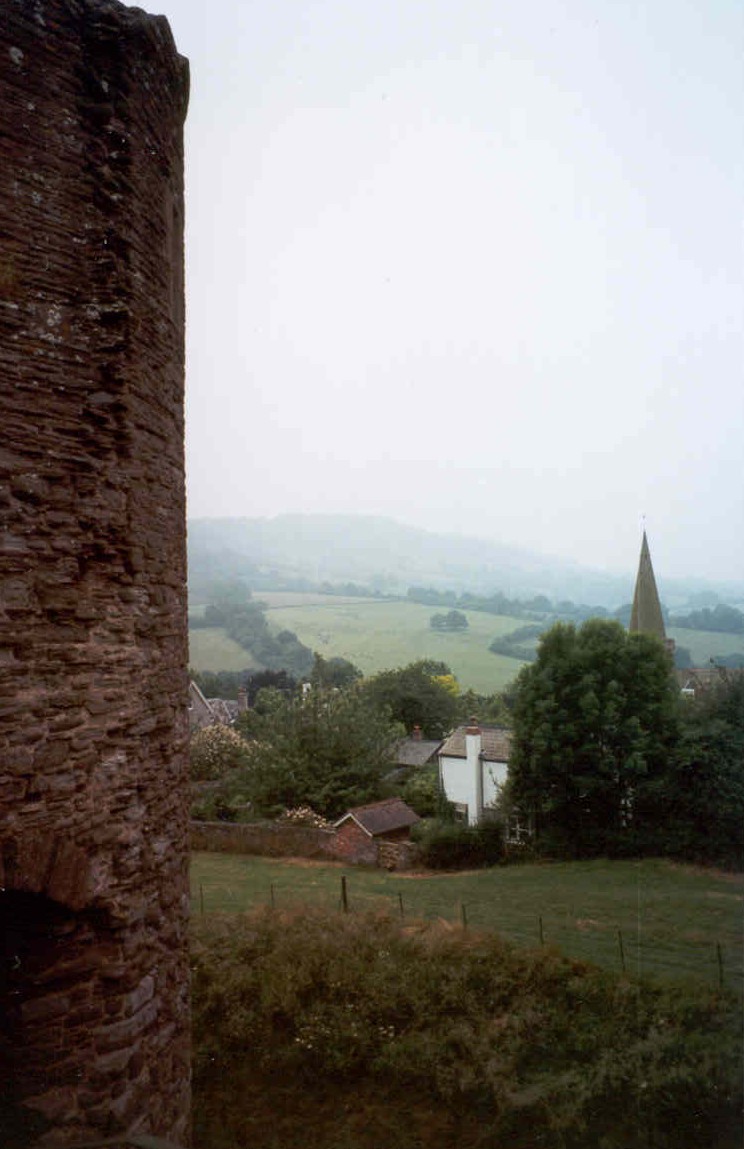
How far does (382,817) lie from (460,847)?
3.31 meters

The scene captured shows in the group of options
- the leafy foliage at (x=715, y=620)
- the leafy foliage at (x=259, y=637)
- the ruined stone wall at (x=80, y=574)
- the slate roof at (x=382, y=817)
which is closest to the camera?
the ruined stone wall at (x=80, y=574)

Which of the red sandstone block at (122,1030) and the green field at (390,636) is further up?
the red sandstone block at (122,1030)

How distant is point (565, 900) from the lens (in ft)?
64.6

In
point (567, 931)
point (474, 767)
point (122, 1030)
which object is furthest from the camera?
point (474, 767)

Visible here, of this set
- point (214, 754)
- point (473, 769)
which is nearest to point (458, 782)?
point (473, 769)

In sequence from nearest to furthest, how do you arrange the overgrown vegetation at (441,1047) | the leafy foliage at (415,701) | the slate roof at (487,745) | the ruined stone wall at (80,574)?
1. the ruined stone wall at (80,574)
2. the overgrown vegetation at (441,1047)
3. the slate roof at (487,745)
4. the leafy foliage at (415,701)

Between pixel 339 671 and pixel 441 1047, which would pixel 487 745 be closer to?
pixel 441 1047

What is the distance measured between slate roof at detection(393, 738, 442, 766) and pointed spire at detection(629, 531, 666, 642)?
1456 centimetres

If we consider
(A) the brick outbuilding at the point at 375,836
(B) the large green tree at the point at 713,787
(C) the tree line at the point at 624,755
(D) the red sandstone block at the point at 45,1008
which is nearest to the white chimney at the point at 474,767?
(A) the brick outbuilding at the point at 375,836

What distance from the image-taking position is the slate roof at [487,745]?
3184 centimetres

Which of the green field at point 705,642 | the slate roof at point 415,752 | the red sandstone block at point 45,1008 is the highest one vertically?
the red sandstone block at point 45,1008

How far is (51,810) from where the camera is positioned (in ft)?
12.7

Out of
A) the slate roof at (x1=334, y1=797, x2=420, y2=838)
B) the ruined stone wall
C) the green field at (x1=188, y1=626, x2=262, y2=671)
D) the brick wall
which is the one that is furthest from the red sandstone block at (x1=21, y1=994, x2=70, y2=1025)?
the green field at (x1=188, y1=626, x2=262, y2=671)

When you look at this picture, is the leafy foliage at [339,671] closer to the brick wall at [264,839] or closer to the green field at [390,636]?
the green field at [390,636]
